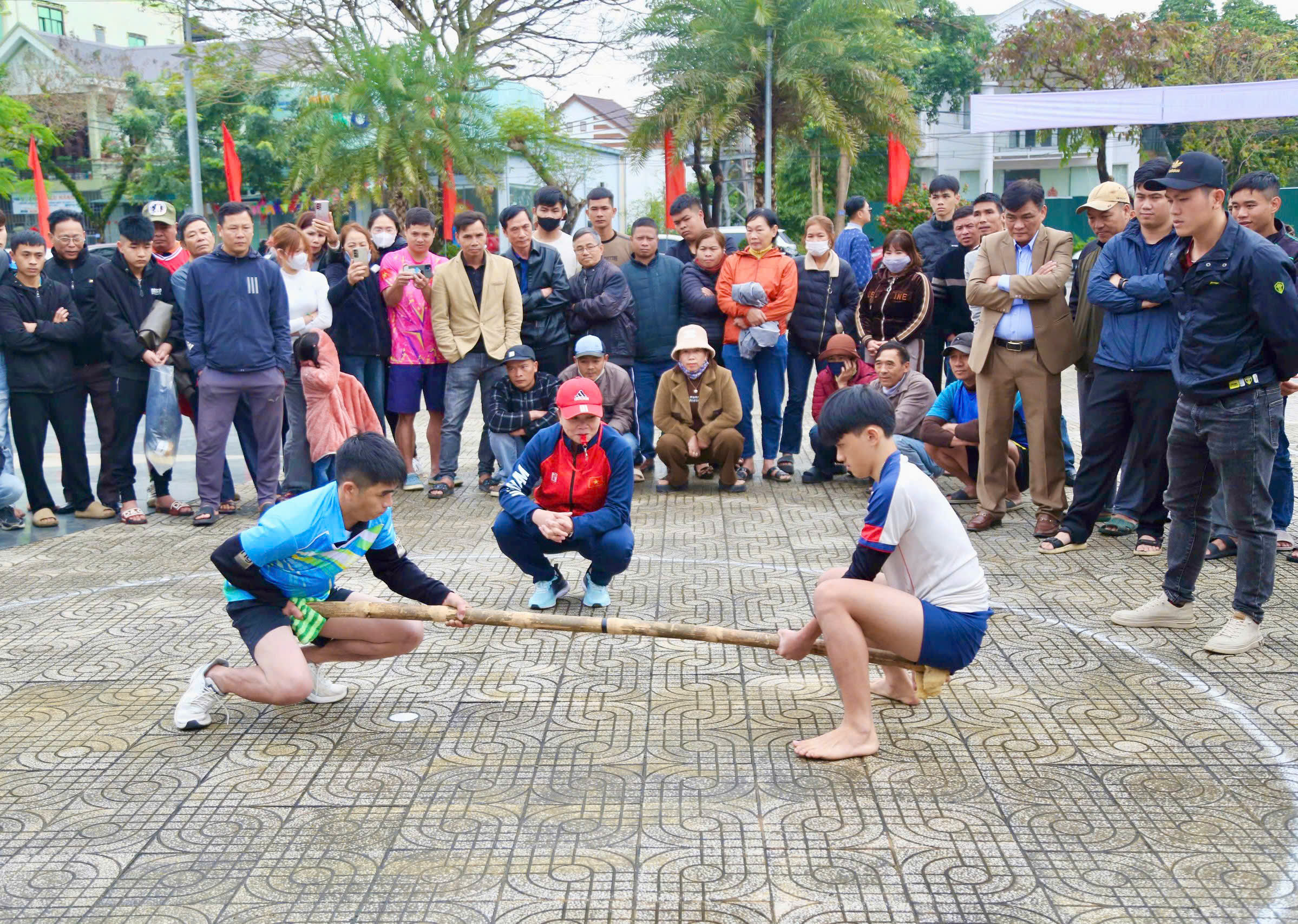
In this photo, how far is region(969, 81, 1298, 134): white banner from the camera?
43.5ft

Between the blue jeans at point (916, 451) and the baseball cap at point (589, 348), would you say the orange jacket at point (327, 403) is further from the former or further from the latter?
the blue jeans at point (916, 451)

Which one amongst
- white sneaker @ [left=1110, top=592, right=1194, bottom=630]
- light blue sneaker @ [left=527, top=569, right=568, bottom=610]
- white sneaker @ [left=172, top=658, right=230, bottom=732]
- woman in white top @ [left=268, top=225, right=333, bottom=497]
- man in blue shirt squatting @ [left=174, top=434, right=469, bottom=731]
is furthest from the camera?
woman in white top @ [left=268, top=225, right=333, bottom=497]

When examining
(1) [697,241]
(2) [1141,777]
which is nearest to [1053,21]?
(1) [697,241]

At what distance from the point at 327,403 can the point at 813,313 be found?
3.78 meters

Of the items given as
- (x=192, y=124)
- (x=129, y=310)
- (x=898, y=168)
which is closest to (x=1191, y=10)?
(x=898, y=168)

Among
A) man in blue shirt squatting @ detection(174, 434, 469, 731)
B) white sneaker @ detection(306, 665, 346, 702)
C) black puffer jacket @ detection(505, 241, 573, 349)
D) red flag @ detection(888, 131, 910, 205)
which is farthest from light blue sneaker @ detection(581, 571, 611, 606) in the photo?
red flag @ detection(888, 131, 910, 205)

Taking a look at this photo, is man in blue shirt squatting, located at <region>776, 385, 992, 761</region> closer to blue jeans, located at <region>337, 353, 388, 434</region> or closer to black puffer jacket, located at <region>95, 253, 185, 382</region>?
blue jeans, located at <region>337, 353, 388, 434</region>

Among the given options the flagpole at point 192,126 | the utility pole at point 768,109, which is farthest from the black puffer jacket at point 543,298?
the utility pole at point 768,109

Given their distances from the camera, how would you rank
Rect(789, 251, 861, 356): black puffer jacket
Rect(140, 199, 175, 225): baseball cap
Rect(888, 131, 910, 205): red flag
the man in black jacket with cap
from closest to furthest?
the man in black jacket with cap, Rect(140, 199, 175, 225): baseball cap, Rect(789, 251, 861, 356): black puffer jacket, Rect(888, 131, 910, 205): red flag

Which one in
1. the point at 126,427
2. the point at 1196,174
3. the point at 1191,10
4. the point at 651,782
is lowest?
the point at 651,782

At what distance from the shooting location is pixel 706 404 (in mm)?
9156

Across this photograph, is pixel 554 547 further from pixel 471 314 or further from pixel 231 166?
pixel 231 166

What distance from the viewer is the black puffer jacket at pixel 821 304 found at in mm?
9766

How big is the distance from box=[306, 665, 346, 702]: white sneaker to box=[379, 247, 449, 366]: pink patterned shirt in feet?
15.0
